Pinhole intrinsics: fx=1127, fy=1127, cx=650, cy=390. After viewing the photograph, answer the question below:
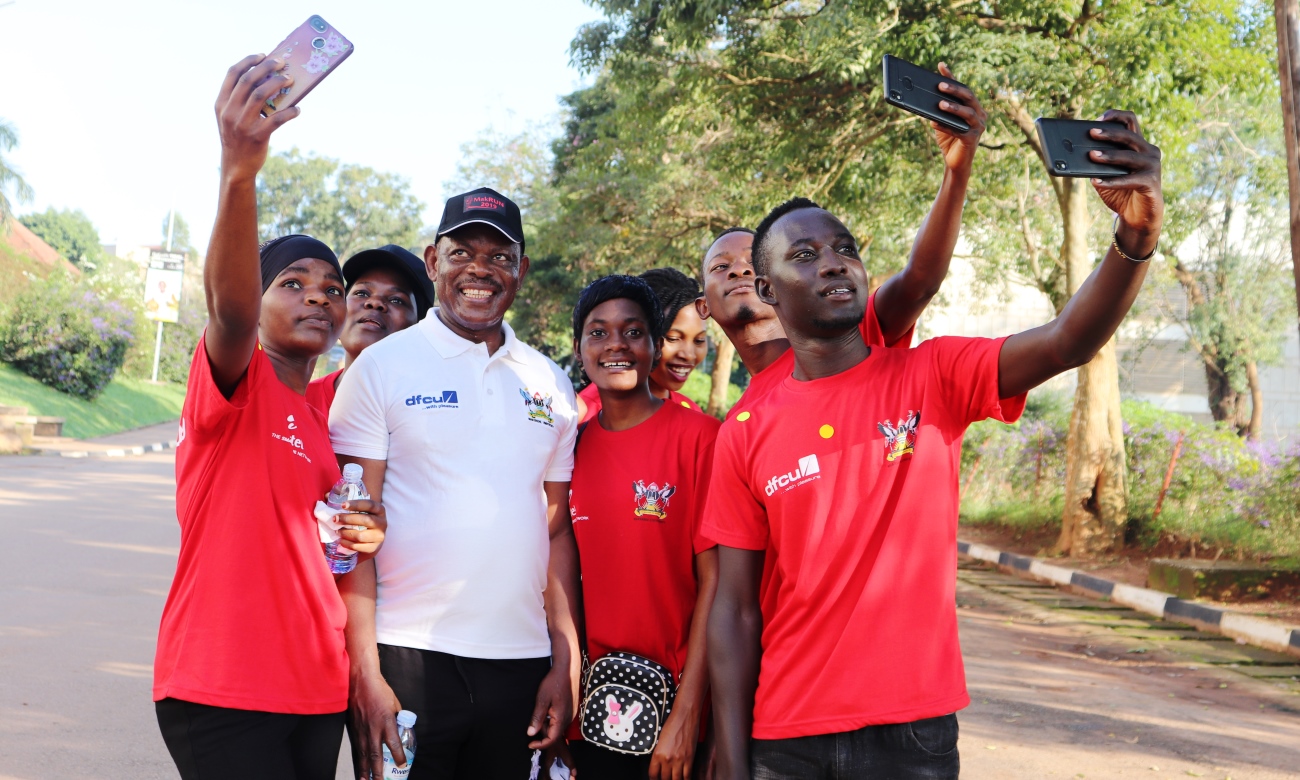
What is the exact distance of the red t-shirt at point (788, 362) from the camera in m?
3.01

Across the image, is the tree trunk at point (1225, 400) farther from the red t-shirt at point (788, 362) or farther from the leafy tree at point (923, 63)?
the red t-shirt at point (788, 362)

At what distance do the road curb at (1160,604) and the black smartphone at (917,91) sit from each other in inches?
281

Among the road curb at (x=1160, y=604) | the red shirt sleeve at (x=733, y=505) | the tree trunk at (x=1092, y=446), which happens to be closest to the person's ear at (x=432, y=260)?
the red shirt sleeve at (x=733, y=505)

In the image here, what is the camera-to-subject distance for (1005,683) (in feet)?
23.2

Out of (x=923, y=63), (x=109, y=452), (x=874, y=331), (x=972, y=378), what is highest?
(x=923, y=63)

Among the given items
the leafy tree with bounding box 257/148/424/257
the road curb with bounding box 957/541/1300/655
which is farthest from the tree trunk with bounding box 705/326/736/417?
the leafy tree with bounding box 257/148/424/257

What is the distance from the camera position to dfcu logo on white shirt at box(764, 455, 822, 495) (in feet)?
8.53

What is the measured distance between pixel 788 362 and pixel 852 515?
2.38 feet

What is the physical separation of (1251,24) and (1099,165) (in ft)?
34.9

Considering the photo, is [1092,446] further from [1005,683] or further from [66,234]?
[66,234]

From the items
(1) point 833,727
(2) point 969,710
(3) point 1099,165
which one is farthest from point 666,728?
(2) point 969,710

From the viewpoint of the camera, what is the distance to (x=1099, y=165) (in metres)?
2.25

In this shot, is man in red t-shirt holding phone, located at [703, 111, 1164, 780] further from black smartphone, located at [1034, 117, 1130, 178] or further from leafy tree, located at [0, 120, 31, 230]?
leafy tree, located at [0, 120, 31, 230]

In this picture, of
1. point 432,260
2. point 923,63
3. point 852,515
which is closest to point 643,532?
point 852,515
